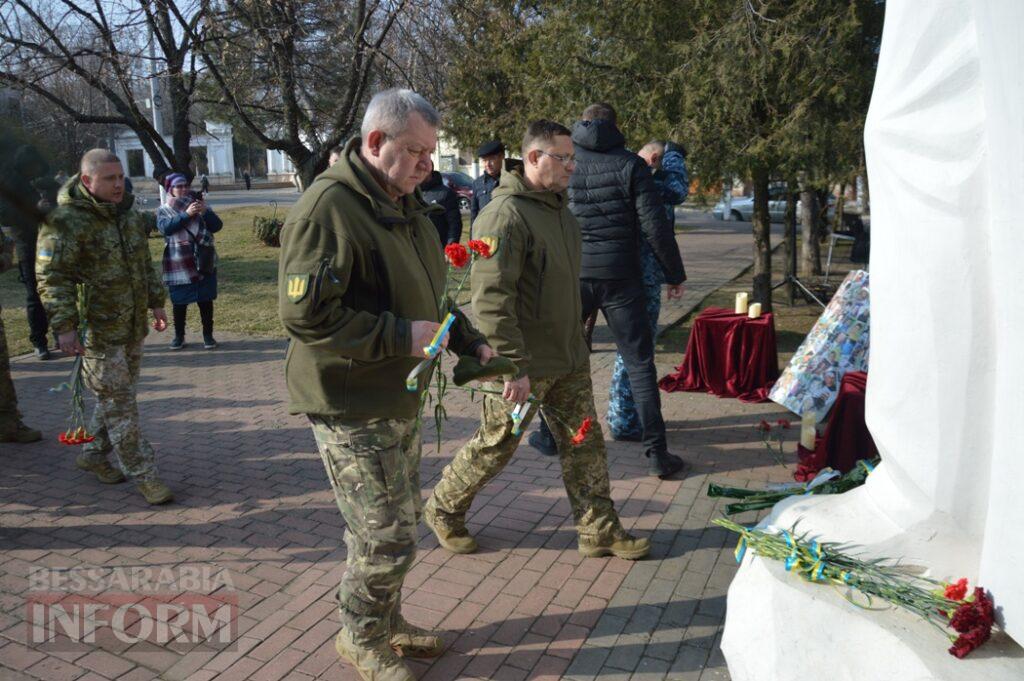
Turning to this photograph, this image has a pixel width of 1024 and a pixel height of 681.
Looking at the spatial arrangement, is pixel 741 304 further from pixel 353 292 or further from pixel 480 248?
pixel 353 292

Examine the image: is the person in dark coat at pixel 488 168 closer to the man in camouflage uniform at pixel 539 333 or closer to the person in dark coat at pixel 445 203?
the person in dark coat at pixel 445 203

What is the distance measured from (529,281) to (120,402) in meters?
2.46

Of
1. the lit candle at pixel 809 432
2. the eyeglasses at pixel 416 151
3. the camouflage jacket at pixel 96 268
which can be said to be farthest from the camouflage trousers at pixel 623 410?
the eyeglasses at pixel 416 151

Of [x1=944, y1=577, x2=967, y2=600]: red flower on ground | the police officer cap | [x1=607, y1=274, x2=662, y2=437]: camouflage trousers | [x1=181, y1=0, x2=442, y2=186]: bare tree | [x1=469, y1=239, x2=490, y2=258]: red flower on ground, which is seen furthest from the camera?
[x1=181, y1=0, x2=442, y2=186]: bare tree

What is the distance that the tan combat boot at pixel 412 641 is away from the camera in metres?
3.38

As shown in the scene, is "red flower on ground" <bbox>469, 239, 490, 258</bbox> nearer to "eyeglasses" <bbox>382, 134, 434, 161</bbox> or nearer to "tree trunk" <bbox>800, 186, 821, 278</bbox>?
"eyeglasses" <bbox>382, 134, 434, 161</bbox>

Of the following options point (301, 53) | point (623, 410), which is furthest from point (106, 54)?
point (623, 410)

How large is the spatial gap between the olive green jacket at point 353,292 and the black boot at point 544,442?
8.81 ft

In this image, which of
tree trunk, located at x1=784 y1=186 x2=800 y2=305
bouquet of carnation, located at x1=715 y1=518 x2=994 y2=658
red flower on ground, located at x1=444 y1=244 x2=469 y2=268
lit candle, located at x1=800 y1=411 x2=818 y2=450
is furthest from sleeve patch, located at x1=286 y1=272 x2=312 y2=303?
tree trunk, located at x1=784 y1=186 x2=800 y2=305

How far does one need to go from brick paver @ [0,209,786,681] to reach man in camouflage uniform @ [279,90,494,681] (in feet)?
1.68

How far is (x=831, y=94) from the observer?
774 centimetres

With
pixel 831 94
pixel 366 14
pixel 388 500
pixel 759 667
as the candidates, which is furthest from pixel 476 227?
pixel 366 14

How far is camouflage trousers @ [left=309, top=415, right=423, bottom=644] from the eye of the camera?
2965 millimetres

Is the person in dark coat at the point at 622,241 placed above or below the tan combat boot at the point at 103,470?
above
